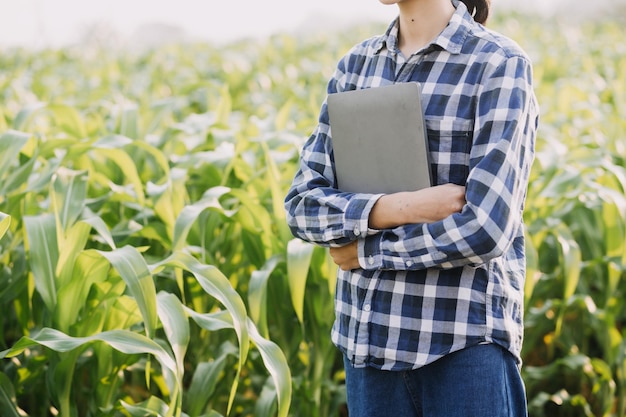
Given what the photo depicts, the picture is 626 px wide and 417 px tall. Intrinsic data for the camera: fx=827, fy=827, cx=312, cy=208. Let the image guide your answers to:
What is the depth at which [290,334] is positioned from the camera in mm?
2035

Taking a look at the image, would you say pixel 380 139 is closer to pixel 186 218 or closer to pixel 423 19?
pixel 423 19

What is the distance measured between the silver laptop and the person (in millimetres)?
24

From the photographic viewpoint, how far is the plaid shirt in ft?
3.89

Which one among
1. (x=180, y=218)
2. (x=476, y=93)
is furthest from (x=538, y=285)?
(x=476, y=93)

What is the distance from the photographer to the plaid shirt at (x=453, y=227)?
1187mm

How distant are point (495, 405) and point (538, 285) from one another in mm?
1259

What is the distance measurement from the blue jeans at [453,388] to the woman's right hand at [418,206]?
0.21 m

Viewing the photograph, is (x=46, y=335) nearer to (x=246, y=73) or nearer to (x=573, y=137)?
(x=573, y=137)

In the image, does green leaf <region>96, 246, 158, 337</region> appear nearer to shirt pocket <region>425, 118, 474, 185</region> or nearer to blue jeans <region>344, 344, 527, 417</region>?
blue jeans <region>344, 344, 527, 417</region>

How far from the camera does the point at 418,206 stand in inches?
48.7

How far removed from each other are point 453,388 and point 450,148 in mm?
A: 366

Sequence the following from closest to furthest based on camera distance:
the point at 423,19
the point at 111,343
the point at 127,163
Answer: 1. the point at 423,19
2. the point at 111,343
3. the point at 127,163

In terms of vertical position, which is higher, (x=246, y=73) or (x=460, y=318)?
(x=460, y=318)

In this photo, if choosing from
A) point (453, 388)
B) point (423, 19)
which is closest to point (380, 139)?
point (423, 19)
